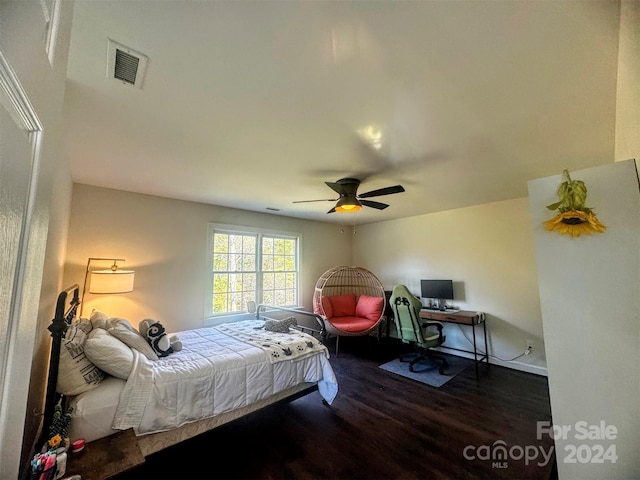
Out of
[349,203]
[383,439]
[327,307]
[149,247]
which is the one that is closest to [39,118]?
[349,203]

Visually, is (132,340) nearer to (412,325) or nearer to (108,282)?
(108,282)

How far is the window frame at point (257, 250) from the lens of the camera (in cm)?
413

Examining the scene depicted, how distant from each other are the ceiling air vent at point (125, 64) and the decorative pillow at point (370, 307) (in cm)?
443

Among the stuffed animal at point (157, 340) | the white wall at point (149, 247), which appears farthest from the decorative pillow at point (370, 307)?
the stuffed animal at point (157, 340)

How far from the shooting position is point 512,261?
396 centimetres

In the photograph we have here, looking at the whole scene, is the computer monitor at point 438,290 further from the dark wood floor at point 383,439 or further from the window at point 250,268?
the window at point 250,268

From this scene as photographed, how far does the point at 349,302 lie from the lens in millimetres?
5438

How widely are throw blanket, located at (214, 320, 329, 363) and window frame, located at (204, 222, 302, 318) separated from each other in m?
0.87

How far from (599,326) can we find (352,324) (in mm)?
3534

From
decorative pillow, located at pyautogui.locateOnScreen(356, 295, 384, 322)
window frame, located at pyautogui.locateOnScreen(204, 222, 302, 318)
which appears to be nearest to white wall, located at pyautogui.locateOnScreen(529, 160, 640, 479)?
decorative pillow, located at pyautogui.locateOnScreen(356, 295, 384, 322)

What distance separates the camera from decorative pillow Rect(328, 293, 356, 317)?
5.25 meters

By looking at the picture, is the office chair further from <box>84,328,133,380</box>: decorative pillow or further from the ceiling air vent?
the ceiling air vent

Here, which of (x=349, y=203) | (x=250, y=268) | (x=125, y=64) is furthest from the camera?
(x=250, y=268)

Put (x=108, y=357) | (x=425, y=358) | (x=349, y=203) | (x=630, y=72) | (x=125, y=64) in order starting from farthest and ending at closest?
(x=425, y=358) → (x=349, y=203) → (x=108, y=357) → (x=125, y=64) → (x=630, y=72)
